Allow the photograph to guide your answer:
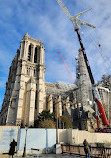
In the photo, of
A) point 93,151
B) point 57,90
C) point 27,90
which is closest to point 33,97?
point 27,90

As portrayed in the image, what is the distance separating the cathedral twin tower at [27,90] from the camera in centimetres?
3353

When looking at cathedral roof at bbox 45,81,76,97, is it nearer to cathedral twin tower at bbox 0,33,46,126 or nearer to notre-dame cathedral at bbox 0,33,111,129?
notre-dame cathedral at bbox 0,33,111,129

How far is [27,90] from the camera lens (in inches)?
1510

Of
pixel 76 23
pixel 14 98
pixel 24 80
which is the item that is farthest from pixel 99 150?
pixel 76 23

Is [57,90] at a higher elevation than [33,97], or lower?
higher

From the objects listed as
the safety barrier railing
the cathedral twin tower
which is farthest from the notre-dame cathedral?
the safety barrier railing

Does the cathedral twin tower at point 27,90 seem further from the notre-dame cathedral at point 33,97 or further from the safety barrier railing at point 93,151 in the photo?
the safety barrier railing at point 93,151

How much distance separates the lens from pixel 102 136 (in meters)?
18.5

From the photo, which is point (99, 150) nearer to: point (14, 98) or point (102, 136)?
point (102, 136)

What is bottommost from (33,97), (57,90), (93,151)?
(93,151)

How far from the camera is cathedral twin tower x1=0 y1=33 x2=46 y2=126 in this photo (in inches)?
1320

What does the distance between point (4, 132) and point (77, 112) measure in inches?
1185

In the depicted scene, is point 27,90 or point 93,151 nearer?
point 93,151

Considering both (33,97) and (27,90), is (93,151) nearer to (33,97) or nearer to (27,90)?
(33,97)
